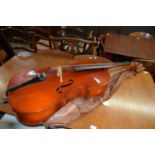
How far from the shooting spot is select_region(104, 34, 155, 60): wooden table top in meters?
1.67

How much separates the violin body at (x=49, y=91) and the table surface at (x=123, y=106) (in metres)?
0.11

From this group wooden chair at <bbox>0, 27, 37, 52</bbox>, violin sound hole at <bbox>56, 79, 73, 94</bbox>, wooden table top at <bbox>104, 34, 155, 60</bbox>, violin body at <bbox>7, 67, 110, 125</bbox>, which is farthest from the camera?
wooden chair at <bbox>0, 27, 37, 52</bbox>

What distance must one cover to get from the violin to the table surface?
4.3 inches

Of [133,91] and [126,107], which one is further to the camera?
[133,91]

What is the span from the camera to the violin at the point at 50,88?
38.2 inches

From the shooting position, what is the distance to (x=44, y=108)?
38.2 inches

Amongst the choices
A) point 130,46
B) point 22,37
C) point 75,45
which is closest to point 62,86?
point 75,45

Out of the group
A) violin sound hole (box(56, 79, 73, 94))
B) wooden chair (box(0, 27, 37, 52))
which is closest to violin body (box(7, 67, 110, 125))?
violin sound hole (box(56, 79, 73, 94))

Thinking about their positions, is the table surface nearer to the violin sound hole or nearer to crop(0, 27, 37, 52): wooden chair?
the violin sound hole

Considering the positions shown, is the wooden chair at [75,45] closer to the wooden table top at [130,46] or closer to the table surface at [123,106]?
the wooden table top at [130,46]
